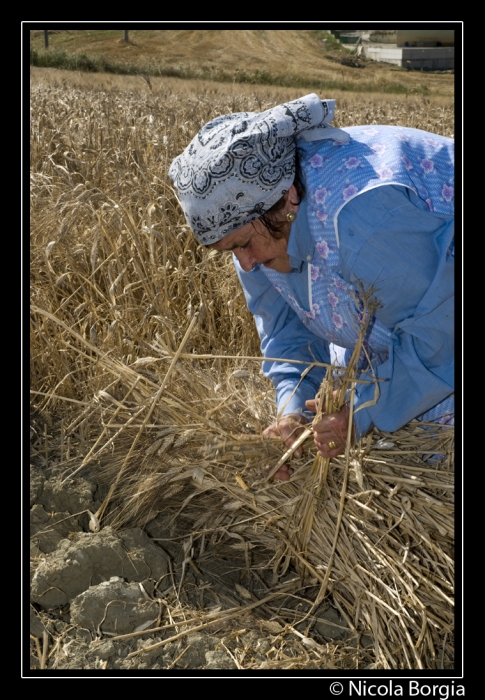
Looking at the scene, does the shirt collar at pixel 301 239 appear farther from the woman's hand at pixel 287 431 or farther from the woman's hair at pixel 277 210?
the woman's hand at pixel 287 431

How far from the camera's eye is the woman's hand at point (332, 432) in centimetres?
153

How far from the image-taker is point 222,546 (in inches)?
71.1

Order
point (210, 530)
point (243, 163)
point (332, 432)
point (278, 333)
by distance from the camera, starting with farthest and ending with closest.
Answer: point (278, 333) → point (210, 530) → point (332, 432) → point (243, 163)

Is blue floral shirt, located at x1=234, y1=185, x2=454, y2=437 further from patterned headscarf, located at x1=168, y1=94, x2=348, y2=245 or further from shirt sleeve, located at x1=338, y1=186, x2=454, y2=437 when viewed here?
patterned headscarf, located at x1=168, y1=94, x2=348, y2=245

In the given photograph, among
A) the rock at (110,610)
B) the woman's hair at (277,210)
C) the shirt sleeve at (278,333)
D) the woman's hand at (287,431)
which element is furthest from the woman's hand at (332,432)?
the rock at (110,610)

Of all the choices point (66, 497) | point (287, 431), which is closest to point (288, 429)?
point (287, 431)

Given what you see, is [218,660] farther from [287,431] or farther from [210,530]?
[287,431]

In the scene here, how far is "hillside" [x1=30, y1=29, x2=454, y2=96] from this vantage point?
5020 millimetres

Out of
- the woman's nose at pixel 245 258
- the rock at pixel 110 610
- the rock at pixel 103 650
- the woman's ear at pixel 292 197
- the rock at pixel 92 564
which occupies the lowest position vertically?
the rock at pixel 103 650

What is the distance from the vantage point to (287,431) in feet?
5.62

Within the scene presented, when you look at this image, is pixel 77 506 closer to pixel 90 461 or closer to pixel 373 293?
pixel 90 461

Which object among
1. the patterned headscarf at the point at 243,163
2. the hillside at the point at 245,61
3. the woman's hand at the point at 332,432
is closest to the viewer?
the patterned headscarf at the point at 243,163

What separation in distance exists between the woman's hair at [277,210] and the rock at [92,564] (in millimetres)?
870

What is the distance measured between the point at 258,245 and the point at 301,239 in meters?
0.11
